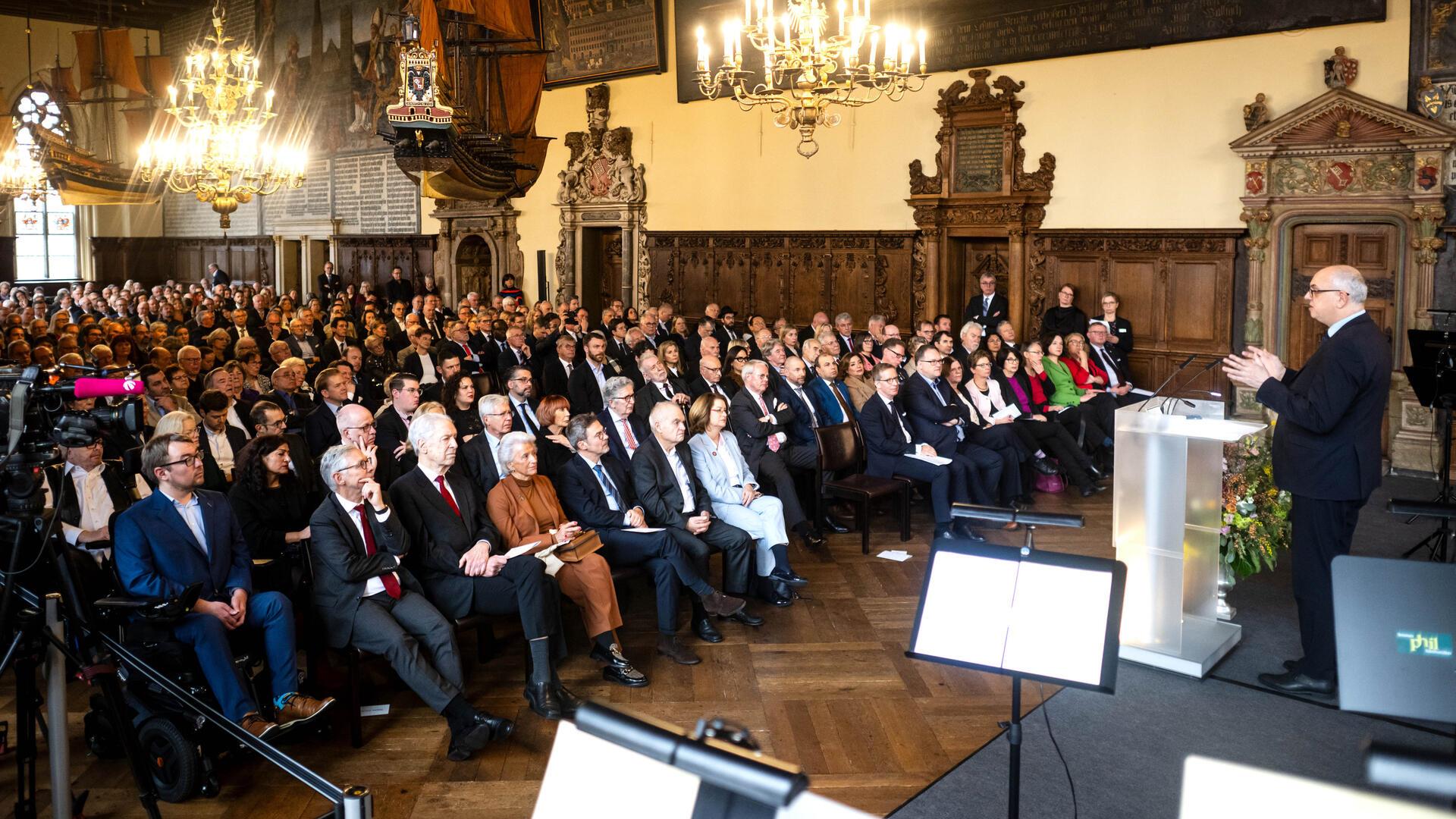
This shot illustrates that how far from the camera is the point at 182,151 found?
1155 centimetres

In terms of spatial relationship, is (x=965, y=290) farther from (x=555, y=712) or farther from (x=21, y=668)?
(x=21, y=668)

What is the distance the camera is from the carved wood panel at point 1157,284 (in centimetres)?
1030

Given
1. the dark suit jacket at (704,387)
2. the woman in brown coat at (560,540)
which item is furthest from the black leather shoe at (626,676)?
the dark suit jacket at (704,387)

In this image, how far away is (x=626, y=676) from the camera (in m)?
4.53

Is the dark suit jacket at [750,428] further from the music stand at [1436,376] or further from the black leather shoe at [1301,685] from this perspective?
the music stand at [1436,376]

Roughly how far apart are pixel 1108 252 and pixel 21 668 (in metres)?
10.2

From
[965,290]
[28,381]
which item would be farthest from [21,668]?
[965,290]

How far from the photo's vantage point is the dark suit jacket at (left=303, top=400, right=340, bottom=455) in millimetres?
6066

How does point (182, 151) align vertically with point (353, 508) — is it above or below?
above

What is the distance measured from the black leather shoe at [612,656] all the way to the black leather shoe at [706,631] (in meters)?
0.48

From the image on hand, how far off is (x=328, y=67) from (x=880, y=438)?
17.5 metres

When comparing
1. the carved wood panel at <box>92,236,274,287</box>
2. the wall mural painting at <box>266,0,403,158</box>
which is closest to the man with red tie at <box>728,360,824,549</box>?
the wall mural painting at <box>266,0,403,158</box>

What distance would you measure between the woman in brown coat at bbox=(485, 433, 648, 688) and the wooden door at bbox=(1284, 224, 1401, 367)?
23.1 feet

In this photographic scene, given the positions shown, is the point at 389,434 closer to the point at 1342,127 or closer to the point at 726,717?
the point at 726,717
